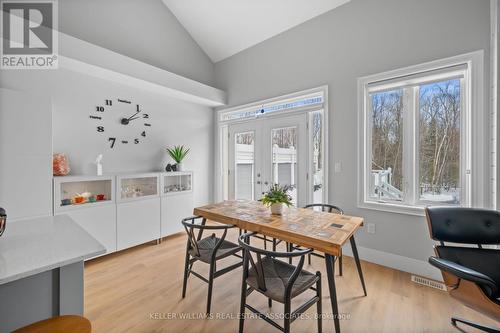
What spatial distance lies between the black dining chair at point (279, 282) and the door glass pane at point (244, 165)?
2707 mm

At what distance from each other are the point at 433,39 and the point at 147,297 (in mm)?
4086

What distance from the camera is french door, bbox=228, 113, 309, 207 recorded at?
372cm

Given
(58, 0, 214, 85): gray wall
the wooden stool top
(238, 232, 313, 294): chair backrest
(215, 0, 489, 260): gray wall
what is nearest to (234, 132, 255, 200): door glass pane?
(215, 0, 489, 260): gray wall

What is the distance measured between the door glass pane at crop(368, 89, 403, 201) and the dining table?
3.56 feet

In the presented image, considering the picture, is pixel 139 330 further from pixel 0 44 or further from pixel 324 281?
pixel 0 44

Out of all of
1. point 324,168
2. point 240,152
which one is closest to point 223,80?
point 240,152

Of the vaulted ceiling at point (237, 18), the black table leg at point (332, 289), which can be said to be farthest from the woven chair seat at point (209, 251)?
the vaulted ceiling at point (237, 18)

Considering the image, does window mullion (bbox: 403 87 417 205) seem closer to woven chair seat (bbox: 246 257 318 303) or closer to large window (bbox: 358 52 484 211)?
large window (bbox: 358 52 484 211)

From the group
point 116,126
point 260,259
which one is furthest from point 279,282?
point 116,126

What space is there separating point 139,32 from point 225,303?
422cm

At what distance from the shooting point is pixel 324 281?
246 cm

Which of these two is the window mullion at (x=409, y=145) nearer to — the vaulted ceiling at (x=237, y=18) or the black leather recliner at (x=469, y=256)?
the black leather recliner at (x=469, y=256)

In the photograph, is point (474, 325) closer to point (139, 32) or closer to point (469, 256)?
point (469, 256)

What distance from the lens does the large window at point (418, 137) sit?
8.03 ft
